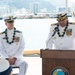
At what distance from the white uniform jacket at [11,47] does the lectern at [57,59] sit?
1.18 m

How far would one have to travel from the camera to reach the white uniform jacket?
4059 mm

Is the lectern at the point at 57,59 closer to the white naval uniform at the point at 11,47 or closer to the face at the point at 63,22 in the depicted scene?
the face at the point at 63,22

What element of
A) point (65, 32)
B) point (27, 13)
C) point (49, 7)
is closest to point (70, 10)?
point (49, 7)

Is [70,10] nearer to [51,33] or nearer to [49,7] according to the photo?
[49,7]

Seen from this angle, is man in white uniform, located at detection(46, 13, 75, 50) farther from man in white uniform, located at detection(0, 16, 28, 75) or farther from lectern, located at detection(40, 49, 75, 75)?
lectern, located at detection(40, 49, 75, 75)

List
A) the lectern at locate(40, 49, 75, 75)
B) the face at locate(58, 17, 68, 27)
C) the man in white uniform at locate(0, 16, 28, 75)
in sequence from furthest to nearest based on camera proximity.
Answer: the man in white uniform at locate(0, 16, 28, 75) → the face at locate(58, 17, 68, 27) → the lectern at locate(40, 49, 75, 75)

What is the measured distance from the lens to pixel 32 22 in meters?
6.91

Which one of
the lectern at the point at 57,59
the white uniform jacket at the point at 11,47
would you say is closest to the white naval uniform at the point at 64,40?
the white uniform jacket at the point at 11,47

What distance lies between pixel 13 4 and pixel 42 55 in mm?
3331

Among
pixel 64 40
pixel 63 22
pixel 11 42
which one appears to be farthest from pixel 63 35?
pixel 11 42

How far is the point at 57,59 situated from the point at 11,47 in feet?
4.33

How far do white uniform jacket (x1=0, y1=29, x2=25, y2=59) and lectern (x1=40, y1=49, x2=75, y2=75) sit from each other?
1.18 meters

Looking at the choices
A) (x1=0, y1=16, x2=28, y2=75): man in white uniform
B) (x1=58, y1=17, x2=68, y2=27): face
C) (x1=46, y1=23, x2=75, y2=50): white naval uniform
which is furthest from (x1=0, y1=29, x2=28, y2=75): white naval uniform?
(x1=58, y1=17, x2=68, y2=27): face

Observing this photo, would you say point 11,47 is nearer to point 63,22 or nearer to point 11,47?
point 11,47
